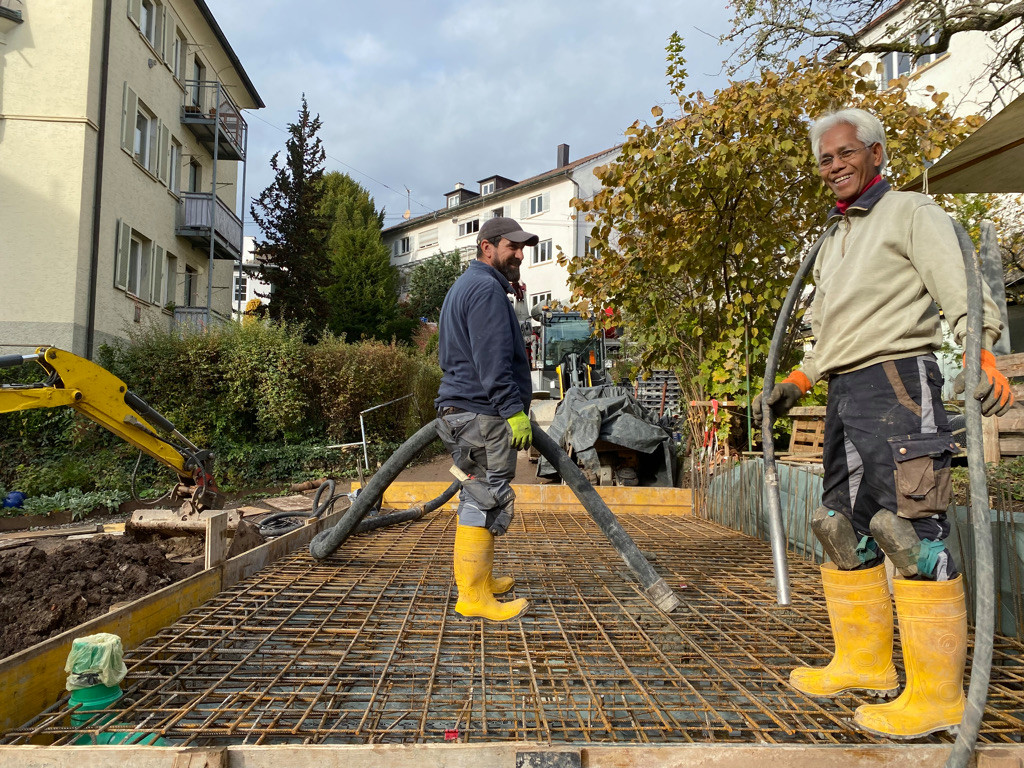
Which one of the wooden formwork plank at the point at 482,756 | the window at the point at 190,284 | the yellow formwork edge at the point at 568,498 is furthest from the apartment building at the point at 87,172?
the wooden formwork plank at the point at 482,756

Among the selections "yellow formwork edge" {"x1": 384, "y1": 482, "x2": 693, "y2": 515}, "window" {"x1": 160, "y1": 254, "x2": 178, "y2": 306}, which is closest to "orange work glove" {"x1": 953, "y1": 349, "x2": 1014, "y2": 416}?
"yellow formwork edge" {"x1": 384, "y1": 482, "x2": 693, "y2": 515}

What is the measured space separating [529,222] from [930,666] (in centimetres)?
2871

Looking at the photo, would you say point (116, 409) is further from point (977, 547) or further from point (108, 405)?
point (977, 547)

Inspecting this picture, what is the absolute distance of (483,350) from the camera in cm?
262

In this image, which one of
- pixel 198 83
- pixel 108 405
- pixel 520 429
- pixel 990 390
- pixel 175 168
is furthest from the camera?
pixel 198 83

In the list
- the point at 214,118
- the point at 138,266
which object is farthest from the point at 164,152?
the point at 138,266

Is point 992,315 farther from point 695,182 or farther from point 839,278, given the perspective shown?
point 695,182

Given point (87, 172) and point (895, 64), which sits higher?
point (895, 64)

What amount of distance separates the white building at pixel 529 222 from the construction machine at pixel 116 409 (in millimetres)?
19216

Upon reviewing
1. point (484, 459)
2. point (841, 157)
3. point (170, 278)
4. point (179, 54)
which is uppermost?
point (179, 54)

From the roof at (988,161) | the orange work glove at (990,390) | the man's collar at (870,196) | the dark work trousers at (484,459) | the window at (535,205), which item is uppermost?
the window at (535,205)

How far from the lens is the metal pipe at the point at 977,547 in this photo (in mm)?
1460

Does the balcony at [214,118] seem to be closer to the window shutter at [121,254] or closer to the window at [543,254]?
the window shutter at [121,254]

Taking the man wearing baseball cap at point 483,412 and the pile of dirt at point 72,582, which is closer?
the man wearing baseball cap at point 483,412
